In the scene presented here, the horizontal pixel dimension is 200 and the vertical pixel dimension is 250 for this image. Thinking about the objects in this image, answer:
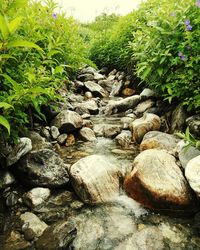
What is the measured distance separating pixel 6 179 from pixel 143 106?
13.3 ft

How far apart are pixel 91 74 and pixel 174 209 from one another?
8511mm

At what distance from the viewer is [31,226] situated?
2928 mm

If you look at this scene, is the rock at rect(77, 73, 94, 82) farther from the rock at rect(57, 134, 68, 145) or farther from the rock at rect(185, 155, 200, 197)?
the rock at rect(185, 155, 200, 197)

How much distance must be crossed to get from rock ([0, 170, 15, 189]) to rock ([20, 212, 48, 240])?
51 centimetres

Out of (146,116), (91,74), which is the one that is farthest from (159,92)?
(91,74)

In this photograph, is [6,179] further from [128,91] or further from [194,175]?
[128,91]

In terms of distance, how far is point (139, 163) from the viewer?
3660 millimetres

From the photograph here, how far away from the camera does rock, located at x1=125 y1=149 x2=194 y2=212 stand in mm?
3256

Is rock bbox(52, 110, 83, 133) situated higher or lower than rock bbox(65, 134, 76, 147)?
higher

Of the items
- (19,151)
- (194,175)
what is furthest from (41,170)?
(194,175)

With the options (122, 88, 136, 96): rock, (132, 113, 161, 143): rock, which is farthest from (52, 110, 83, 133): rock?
(122, 88, 136, 96): rock

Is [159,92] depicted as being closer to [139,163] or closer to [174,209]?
[139,163]

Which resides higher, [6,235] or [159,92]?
[159,92]

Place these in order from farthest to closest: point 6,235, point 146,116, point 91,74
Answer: point 91,74, point 146,116, point 6,235
